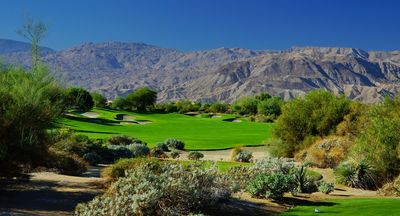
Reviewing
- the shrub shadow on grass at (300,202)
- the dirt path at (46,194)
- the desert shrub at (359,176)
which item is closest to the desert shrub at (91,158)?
the dirt path at (46,194)

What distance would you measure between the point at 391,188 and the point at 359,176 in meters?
2.14

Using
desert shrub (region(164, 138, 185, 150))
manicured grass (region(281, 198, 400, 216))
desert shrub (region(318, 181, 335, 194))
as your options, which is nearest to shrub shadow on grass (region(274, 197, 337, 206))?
manicured grass (region(281, 198, 400, 216))

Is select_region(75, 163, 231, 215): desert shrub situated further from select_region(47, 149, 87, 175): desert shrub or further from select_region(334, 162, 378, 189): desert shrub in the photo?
select_region(334, 162, 378, 189): desert shrub

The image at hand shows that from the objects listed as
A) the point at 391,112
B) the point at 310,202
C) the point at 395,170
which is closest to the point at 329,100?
the point at 391,112

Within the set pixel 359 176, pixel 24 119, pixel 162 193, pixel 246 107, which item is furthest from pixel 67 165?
pixel 246 107

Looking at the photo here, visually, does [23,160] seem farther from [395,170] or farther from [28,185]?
[395,170]

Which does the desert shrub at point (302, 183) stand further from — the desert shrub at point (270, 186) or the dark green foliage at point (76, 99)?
the dark green foliage at point (76, 99)

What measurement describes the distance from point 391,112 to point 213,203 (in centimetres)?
1906

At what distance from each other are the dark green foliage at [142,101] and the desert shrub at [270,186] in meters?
107

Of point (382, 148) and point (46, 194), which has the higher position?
point (382, 148)

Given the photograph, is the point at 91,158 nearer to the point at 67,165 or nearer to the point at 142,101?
the point at 67,165

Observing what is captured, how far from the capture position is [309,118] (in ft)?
132

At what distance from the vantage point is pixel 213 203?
1530cm

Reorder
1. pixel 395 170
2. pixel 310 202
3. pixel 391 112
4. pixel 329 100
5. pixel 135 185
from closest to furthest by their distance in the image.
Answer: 1. pixel 135 185
2. pixel 310 202
3. pixel 395 170
4. pixel 391 112
5. pixel 329 100
